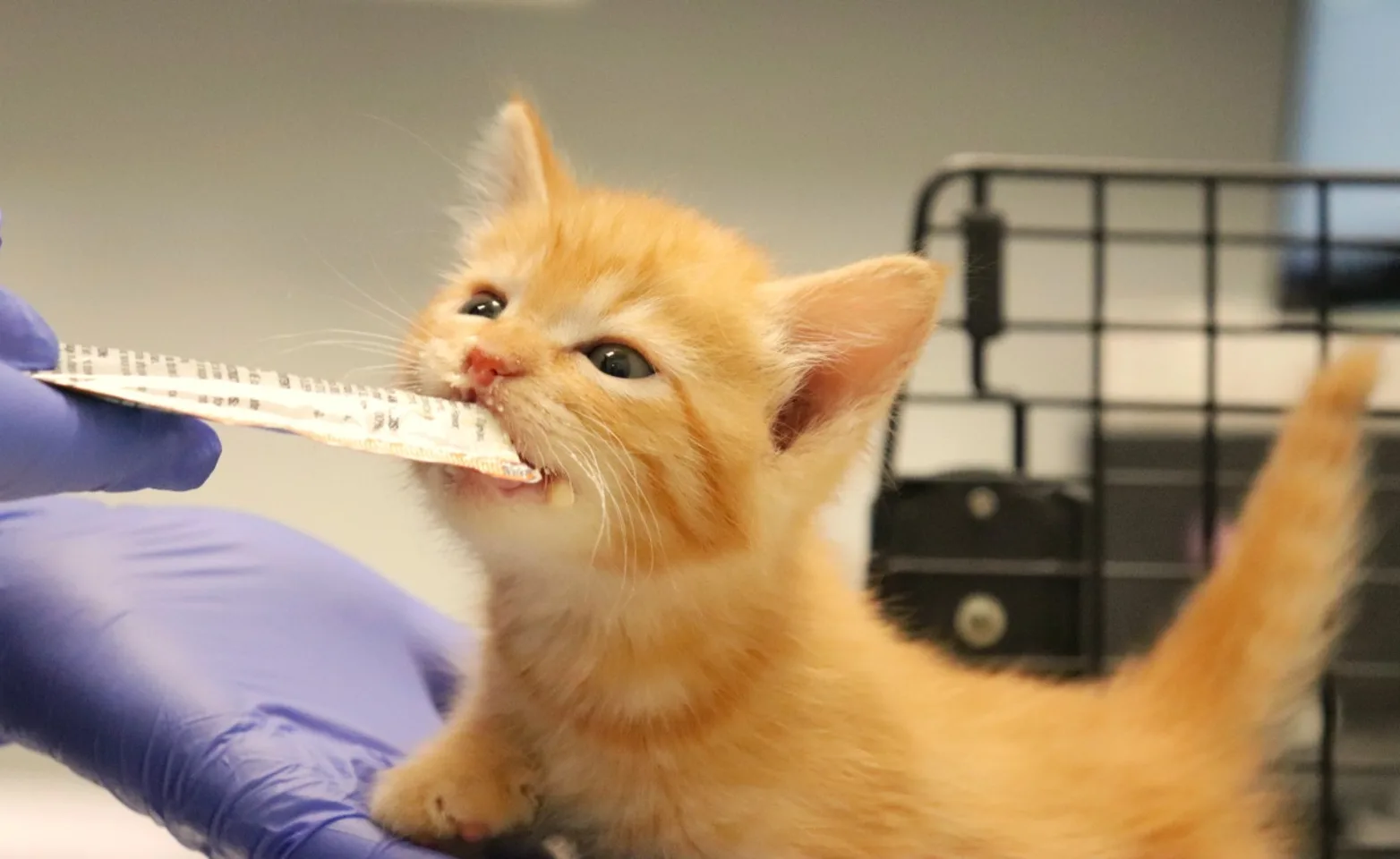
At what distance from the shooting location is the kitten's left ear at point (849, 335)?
661 mm

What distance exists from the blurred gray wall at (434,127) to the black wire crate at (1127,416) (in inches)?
1.6

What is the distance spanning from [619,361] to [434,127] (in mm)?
1172

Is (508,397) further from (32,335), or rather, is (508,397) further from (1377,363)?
(1377,363)

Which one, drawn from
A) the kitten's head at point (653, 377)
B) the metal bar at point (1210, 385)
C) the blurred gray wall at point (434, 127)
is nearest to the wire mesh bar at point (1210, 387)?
the metal bar at point (1210, 385)

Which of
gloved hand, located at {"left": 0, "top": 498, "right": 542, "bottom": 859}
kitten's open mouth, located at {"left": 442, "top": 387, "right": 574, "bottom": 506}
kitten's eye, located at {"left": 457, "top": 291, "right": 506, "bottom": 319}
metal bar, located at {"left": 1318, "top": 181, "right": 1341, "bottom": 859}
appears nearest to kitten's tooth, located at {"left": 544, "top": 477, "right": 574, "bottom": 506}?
A: kitten's open mouth, located at {"left": 442, "top": 387, "right": 574, "bottom": 506}

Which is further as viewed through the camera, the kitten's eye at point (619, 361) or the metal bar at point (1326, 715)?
the metal bar at point (1326, 715)

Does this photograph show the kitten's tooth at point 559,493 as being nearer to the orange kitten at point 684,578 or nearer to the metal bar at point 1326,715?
the orange kitten at point 684,578

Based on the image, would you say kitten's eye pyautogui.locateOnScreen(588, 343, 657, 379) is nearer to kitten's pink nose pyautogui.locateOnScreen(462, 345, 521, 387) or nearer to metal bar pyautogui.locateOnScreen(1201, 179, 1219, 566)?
kitten's pink nose pyautogui.locateOnScreen(462, 345, 521, 387)

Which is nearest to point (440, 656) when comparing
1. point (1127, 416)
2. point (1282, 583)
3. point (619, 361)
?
point (619, 361)

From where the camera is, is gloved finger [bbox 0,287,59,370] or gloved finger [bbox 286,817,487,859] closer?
gloved finger [bbox 0,287,59,370]

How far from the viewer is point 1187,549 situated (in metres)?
1.49

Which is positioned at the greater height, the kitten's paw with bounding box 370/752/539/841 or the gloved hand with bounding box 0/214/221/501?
the gloved hand with bounding box 0/214/221/501

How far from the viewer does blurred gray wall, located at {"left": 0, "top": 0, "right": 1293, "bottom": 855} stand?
60.2 inches

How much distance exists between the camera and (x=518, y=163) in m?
0.82
